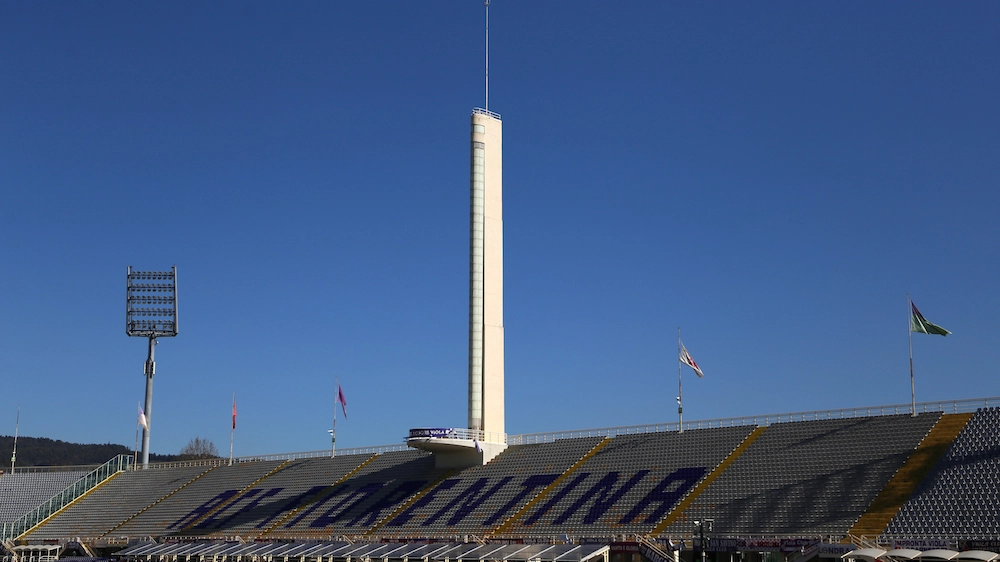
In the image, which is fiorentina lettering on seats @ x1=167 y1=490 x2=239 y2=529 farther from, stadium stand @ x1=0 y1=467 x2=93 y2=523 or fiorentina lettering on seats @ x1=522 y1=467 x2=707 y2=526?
fiorentina lettering on seats @ x1=522 y1=467 x2=707 y2=526

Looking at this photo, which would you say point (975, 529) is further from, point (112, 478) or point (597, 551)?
point (112, 478)

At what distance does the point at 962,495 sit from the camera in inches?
1796

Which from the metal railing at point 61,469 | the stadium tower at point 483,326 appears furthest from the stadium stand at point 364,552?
the metal railing at point 61,469

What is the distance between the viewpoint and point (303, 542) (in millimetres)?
62938

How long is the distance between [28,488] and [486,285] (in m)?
47.4

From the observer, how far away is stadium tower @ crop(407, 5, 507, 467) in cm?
6856

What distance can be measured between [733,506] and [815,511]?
4465 millimetres

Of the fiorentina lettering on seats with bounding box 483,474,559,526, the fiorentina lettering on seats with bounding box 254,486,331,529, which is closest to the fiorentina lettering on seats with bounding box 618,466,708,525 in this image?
the fiorentina lettering on seats with bounding box 483,474,559,526

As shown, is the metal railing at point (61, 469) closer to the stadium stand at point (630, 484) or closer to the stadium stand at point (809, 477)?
the stadium stand at point (630, 484)

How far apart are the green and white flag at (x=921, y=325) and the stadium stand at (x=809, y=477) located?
418 centimetres

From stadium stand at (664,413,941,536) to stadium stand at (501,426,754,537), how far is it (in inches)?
77.1

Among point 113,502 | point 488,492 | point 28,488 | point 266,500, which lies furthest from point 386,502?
point 28,488

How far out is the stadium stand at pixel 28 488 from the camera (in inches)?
3428

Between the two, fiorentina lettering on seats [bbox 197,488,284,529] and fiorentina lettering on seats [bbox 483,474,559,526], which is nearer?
fiorentina lettering on seats [bbox 483,474,559,526]
